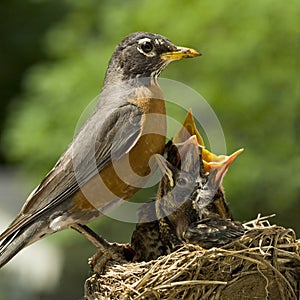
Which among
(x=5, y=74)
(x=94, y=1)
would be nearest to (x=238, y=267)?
(x=94, y=1)

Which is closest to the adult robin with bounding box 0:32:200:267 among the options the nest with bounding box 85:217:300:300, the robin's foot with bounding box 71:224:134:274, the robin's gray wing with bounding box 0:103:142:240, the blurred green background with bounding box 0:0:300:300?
the robin's gray wing with bounding box 0:103:142:240

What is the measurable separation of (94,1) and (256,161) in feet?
10.4

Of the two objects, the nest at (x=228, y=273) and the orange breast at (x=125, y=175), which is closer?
the nest at (x=228, y=273)

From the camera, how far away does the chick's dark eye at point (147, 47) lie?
15.4ft

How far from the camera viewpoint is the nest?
3.99 metres

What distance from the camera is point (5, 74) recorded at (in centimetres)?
1234

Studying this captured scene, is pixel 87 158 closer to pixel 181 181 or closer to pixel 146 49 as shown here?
pixel 181 181

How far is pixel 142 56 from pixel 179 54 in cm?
22

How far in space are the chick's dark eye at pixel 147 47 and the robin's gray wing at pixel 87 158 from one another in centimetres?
31

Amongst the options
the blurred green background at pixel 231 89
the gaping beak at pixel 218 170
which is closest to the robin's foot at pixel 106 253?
the gaping beak at pixel 218 170

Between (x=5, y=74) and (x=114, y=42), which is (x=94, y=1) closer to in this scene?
(x=114, y=42)

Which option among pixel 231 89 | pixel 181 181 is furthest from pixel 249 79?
pixel 181 181

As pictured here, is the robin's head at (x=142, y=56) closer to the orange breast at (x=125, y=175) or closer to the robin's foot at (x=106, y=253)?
the orange breast at (x=125, y=175)

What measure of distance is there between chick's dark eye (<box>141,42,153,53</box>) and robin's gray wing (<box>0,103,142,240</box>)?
31 centimetres
